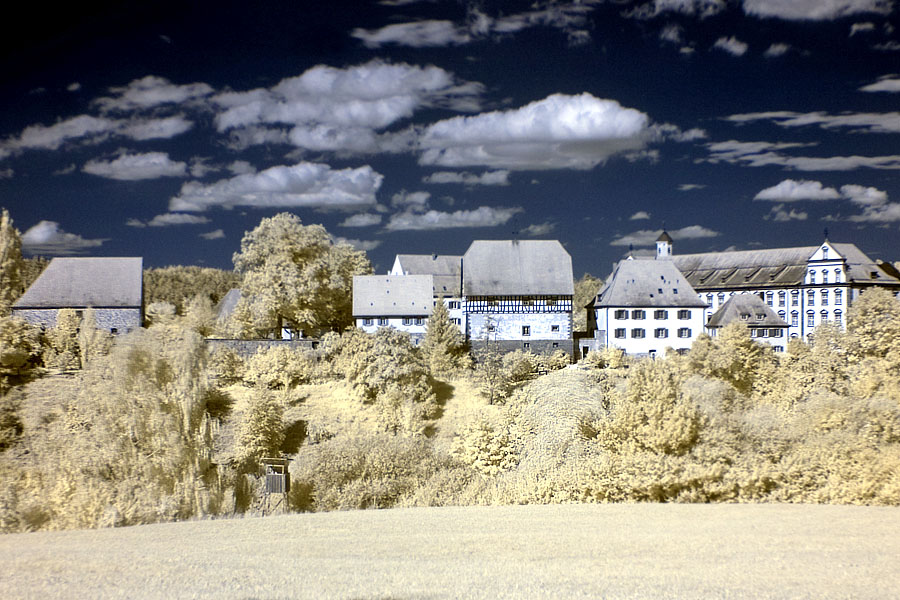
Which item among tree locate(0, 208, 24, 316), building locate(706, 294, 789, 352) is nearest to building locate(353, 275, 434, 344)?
building locate(706, 294, 789, 352)

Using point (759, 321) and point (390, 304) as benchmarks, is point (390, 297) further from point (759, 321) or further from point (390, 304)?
point (759, 321)

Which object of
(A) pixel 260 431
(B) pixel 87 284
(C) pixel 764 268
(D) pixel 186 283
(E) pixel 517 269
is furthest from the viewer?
(D) pixel 186 283

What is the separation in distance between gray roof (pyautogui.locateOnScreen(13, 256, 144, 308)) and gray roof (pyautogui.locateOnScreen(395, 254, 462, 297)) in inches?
948

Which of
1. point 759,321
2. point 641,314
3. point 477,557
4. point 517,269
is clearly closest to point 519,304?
point 517,269

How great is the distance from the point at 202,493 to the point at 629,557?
30.2 ft

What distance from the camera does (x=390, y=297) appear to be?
43562 millimetres

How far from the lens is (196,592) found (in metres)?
8.24

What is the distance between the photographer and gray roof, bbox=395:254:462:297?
5812 centimetres

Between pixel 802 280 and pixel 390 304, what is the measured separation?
101ft

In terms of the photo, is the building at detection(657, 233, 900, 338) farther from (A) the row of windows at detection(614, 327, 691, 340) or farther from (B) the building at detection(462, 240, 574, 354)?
(B) the building at detection(462, 240, 574, 354)

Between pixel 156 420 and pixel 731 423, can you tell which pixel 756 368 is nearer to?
pixel 731 423

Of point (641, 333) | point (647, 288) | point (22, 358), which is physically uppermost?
point (647, 288)

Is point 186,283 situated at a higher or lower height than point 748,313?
higher

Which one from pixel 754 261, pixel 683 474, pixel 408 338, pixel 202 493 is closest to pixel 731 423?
pixel 683 474
